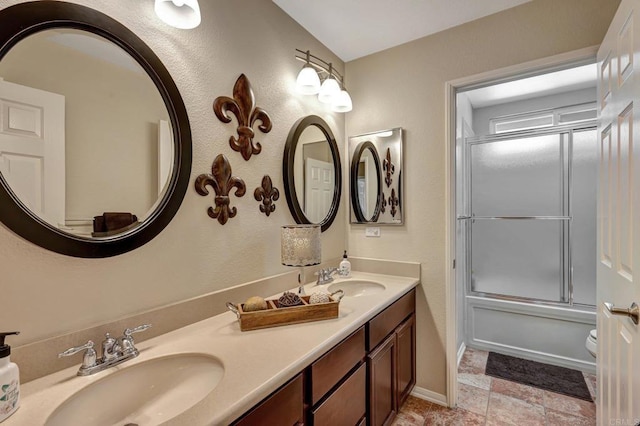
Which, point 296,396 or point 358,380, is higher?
→ point 296,396

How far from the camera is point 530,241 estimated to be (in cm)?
293

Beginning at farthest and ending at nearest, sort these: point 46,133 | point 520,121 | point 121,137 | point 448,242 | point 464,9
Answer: point 520,121 < point 448,242 < point 464,9 < point 121,137 < point 46,133

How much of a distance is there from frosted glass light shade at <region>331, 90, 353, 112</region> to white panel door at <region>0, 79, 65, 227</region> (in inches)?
57.9

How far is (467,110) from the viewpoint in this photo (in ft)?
10.3

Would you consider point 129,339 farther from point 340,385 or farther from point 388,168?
point 388,168

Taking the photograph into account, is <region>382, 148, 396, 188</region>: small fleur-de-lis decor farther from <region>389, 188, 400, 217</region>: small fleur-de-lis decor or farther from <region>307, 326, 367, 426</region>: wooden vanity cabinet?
<region>307, 326, 367, 426</region>: wooden vanity cabinet

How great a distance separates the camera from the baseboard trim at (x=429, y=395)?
1987 mm

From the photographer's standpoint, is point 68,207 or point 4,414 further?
point 68,207

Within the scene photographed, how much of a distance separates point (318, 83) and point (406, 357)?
181 centimetres

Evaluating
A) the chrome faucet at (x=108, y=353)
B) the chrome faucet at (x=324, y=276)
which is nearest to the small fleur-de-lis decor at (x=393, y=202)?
the chrome faucet at (x=324, y=276)

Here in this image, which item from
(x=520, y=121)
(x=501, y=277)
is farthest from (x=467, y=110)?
(x=501, y=277)

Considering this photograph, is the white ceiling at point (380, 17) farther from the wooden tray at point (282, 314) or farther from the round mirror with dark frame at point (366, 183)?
the wooden tray at point (282, 314)

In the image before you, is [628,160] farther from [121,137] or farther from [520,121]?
[520,121]

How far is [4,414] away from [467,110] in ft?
12.1
